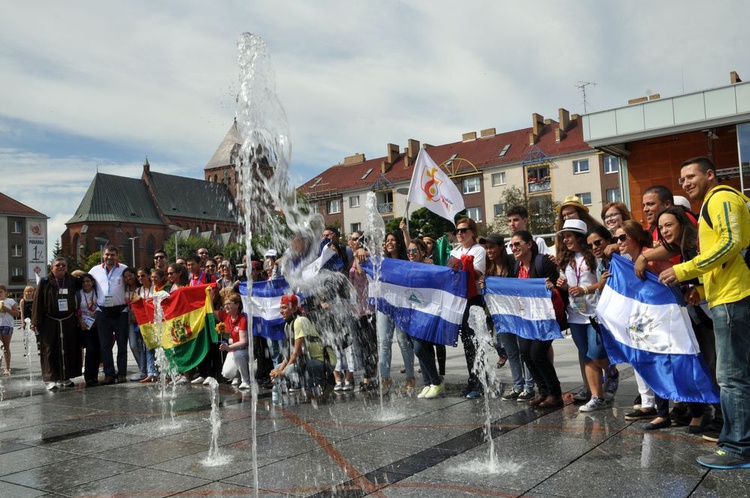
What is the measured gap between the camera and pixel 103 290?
11094 millimetres

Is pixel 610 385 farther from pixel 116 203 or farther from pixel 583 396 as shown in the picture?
pixel 116 203

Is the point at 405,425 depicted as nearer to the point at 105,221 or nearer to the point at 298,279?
the point at 298,279

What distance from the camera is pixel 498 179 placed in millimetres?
68938

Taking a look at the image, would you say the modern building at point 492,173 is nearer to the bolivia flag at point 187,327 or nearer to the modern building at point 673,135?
the modern building at point 673,135

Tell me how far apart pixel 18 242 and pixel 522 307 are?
351 feet

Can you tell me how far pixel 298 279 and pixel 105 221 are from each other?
101166 millimetres

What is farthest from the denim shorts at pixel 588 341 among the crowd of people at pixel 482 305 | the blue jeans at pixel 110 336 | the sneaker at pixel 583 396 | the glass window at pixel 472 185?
the glass window at pixel 472 185

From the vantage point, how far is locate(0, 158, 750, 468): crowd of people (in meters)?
4.50

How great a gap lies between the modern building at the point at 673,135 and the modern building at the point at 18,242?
299 ft

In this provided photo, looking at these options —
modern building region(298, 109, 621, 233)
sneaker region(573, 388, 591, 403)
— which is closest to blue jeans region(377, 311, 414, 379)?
sneaker region(573, 388, 591, 403)

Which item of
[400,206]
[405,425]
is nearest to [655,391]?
[405,425]

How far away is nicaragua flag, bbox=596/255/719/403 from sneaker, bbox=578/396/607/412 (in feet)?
1.99

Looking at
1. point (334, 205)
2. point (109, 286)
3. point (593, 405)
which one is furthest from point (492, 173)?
point (593, 405)

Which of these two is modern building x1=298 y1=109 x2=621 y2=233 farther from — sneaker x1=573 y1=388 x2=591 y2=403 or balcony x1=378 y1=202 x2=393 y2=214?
sneaker x1=573 y1=388 x2=591 y2=403
